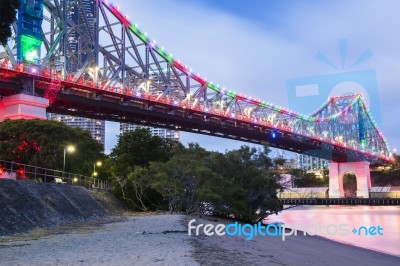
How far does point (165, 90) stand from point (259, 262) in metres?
57.9

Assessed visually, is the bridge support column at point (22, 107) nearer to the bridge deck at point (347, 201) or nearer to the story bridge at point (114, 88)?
the story bridge at point (114, 88)

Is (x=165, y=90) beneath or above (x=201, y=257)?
above

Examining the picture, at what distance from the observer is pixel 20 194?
1914 cm

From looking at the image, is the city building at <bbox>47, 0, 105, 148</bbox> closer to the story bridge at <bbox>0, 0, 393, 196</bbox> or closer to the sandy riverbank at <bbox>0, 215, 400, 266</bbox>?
the story bridge at <bbox>0, 0, 393, 196</bbox>

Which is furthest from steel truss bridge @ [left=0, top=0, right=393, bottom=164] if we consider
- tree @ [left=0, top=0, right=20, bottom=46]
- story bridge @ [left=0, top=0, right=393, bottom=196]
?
tree @ [left=0, top=0, right=20, bottom=46]

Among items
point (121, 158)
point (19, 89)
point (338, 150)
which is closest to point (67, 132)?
point (121, 158)

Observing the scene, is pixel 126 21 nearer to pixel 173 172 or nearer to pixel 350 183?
pixel 173 172

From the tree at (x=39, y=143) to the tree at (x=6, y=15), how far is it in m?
23.0

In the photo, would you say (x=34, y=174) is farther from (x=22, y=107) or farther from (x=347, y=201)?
(x=347, y=201)

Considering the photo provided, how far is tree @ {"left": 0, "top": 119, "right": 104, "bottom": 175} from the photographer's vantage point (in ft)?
116

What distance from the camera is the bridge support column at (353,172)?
88.2 m

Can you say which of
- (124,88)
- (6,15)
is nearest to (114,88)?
(124,88)

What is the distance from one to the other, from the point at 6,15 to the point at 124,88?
42496 millimetres

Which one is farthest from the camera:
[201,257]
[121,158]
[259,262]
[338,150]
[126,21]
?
[338,150]
